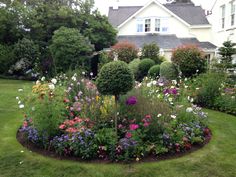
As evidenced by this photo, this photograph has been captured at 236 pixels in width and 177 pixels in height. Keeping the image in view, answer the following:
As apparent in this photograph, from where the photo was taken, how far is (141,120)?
5488 mm

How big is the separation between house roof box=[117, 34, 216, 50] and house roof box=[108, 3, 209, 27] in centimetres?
226

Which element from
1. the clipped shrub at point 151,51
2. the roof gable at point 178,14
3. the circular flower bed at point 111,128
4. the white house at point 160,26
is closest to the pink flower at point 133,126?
the circular flower bed at point 111,128

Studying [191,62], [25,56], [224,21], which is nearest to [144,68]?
[191,62]

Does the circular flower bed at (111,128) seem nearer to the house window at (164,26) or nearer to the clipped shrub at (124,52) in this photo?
the clipped shrub at (124,52)

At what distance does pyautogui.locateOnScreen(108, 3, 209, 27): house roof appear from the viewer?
2609 centimetres

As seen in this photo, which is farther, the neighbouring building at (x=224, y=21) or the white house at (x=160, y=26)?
the white house at (x=160, y=26)

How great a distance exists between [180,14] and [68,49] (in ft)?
53.0

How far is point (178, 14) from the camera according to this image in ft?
90.2

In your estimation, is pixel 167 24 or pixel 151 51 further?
pixel 167 24

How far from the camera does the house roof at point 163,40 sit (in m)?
22.8

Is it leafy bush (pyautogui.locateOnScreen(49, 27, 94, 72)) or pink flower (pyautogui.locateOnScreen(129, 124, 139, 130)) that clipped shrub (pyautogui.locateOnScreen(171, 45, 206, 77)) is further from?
pink flower (pyautogui.locateOnScreen(129, 124, 139, 130))

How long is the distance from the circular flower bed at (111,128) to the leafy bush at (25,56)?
12646 millimetres

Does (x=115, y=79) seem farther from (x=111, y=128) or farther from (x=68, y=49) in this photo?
(x=68, y=49)

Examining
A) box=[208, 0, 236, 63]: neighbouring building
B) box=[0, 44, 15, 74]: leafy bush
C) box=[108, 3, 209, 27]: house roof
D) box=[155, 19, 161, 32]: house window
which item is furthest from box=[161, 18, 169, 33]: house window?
box=[0, 44, 15, 74]: leafy bush
